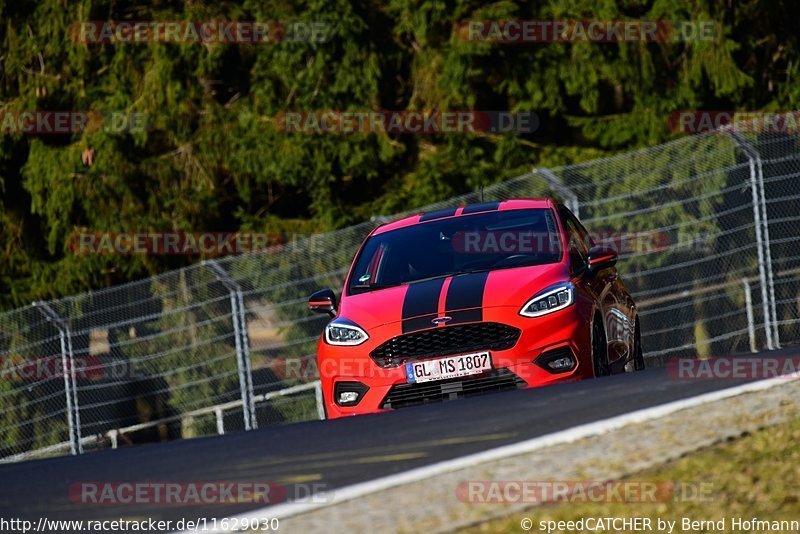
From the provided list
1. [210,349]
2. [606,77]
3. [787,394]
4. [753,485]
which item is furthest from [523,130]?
[753,485]

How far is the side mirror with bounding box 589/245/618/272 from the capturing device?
10.1 metres

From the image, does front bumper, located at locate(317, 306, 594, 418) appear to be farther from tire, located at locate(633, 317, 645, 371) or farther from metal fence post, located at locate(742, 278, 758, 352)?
metal fence post, located at locate(742, 278, 758, 352)

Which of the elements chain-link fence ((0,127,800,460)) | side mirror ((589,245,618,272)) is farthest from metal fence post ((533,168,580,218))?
side mirror ((589,245,618,272))

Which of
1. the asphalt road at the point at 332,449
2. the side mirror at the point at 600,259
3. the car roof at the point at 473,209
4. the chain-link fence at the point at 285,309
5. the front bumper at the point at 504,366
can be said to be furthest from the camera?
the chain-link fence at the point at 285,309

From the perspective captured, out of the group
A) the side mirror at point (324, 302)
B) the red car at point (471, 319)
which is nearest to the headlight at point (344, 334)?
the red car at point (471, 319)

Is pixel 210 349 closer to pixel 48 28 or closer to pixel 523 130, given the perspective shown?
pixel 523 130

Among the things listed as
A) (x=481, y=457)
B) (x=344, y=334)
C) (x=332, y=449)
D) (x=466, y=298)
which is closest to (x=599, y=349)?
(x=466, y=298)

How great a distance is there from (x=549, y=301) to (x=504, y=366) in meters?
0.55

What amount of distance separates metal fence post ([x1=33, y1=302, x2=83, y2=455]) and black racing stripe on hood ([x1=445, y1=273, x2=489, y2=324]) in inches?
234

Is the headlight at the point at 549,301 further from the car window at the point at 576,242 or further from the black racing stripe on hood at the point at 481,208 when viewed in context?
the black racing stripe on hood at the point at 481,208

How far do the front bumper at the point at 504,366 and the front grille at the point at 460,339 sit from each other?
1.7 inches

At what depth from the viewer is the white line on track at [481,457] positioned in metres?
5.10

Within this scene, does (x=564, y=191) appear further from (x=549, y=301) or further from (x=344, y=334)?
(x=344, y=334)

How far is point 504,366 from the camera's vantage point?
9.12 metres
